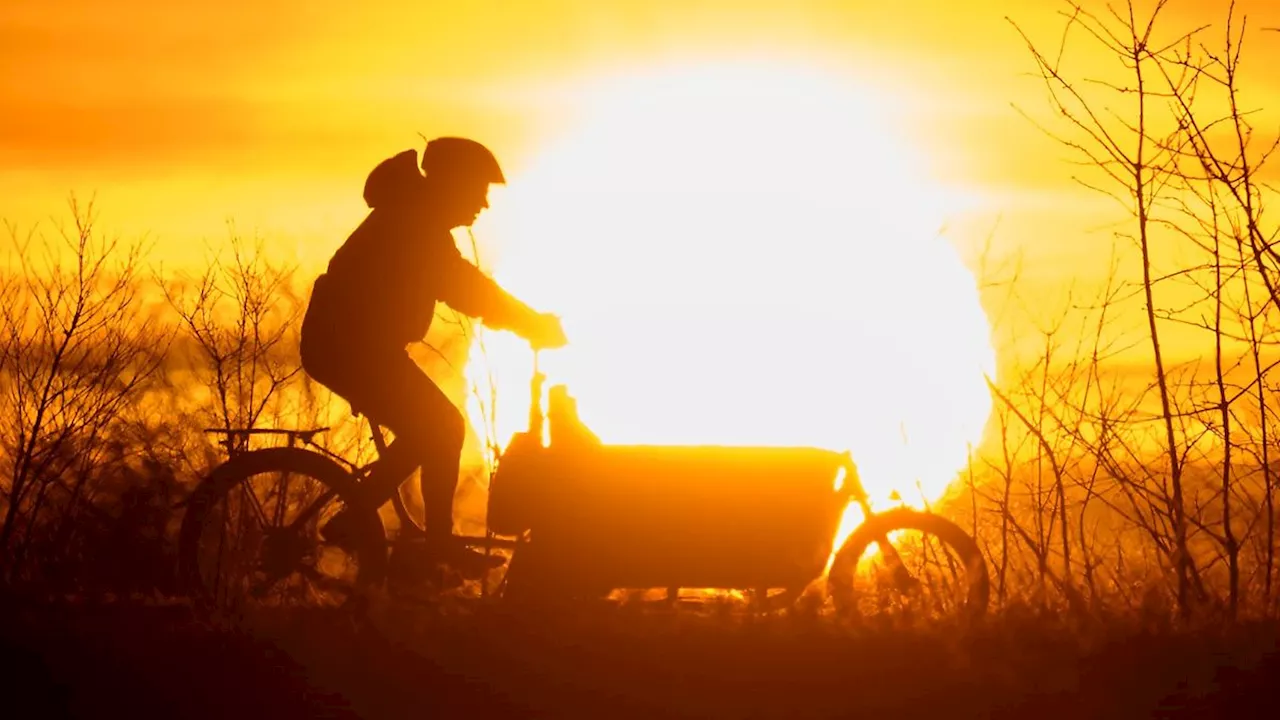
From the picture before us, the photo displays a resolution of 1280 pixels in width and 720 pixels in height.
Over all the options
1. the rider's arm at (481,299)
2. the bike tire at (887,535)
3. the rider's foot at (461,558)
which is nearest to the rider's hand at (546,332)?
the rider's arm at (481,299)

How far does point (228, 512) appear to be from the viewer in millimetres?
8289

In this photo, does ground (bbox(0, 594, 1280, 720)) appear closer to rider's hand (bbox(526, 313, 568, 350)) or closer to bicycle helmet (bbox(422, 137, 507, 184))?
rider's hand (bbox(526, 313, 568, 350))

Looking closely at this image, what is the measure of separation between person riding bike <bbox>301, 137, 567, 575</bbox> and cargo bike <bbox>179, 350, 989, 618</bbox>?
214 mm

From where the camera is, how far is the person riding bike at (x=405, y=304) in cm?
801

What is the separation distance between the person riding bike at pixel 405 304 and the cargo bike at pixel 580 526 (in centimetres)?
21

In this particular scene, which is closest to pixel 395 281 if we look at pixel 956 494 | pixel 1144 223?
pixel 1144 223

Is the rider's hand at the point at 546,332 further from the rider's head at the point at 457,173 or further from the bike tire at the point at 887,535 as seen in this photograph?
the bike tire at the point at 887,535

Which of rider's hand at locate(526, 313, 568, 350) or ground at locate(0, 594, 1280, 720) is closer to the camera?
ground at locate(0, 594, 1280, 720)

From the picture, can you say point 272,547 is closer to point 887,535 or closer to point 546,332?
point 546,332

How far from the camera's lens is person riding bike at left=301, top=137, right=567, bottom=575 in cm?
801

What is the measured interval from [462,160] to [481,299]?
0.71m

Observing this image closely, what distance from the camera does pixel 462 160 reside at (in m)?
8.06

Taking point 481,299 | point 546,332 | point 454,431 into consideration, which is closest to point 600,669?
point 454,431

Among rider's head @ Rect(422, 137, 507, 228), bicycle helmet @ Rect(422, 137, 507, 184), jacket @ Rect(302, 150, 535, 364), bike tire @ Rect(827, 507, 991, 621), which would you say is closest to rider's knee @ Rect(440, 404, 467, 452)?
jacket @ Rect(302, 150, 535, 364)
